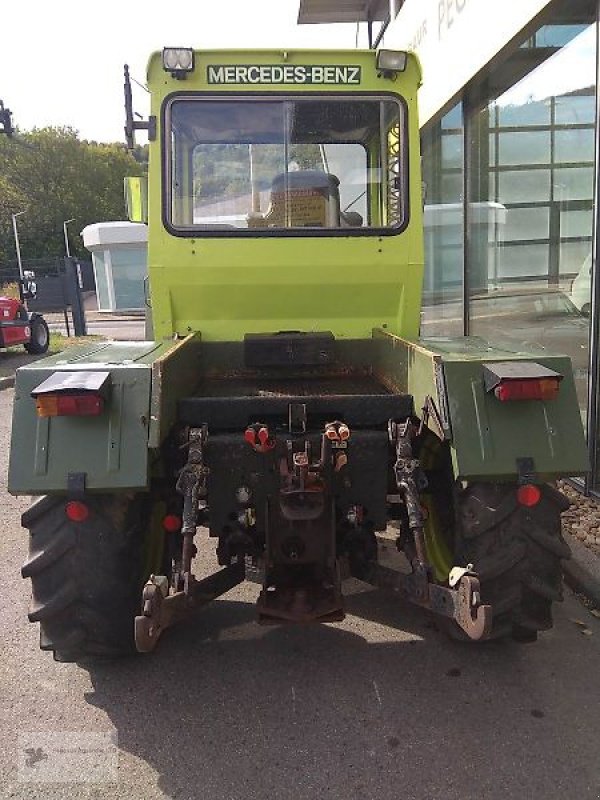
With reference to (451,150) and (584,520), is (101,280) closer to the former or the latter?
(451,150)

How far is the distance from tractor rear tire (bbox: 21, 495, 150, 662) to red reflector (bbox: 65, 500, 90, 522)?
0.03 meters

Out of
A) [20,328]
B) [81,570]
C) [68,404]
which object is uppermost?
[68,404]

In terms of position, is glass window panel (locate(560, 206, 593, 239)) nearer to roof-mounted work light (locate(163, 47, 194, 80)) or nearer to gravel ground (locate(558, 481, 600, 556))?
gravel ground (locate(558, 481, 600, 556))

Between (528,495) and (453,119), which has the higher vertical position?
(453,119)

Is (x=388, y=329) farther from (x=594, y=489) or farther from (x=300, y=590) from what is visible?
(x=594, y=489)

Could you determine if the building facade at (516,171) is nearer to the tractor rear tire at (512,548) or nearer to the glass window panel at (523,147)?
the glass window panel at (523,147)

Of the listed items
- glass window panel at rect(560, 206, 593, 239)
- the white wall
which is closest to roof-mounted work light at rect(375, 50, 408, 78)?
the white wall

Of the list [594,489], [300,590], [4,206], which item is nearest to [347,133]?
[300,590]

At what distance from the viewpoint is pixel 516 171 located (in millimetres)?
7180

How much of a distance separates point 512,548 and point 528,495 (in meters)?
0.25

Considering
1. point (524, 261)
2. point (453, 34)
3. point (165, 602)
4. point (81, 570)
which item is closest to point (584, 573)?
point (165, 602)

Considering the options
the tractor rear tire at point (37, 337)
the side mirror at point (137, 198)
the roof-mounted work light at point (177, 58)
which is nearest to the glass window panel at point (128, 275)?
the tractor rear tire at point (37, 337)

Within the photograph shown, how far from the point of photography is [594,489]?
547 centimetres

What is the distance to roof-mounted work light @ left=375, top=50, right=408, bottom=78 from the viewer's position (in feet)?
13.6
